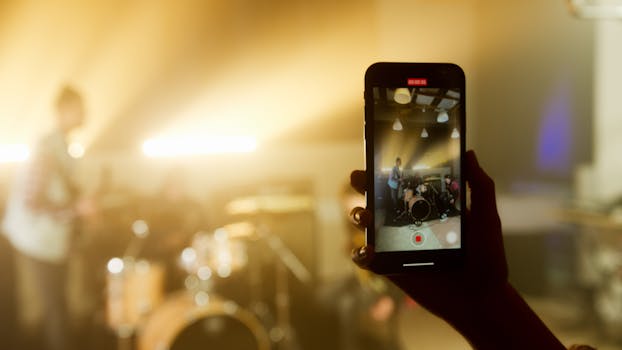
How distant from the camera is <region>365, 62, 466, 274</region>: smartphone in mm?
744

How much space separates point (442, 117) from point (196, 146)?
1973 millimetres

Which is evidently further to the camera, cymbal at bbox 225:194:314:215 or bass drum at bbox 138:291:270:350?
cymbal at bbox 225:194:314:215

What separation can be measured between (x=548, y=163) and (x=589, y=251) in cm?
47

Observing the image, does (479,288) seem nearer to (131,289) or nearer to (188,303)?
(188,303)

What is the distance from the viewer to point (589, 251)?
3037mm

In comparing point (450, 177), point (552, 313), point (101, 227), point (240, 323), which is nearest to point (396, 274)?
point (450, 177)

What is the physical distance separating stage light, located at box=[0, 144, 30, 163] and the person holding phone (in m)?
2.05

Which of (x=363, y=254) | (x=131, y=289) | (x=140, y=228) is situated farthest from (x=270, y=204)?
(x=363, y=254)

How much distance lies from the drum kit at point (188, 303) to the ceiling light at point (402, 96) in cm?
Result: 157

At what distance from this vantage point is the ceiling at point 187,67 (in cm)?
243

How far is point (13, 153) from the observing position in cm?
243

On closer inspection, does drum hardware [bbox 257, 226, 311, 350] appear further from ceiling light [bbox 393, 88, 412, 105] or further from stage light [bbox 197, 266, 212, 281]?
ceiling light [bbox 393, 88, 412, 105]

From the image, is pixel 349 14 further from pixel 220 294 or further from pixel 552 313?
pixel 552 313

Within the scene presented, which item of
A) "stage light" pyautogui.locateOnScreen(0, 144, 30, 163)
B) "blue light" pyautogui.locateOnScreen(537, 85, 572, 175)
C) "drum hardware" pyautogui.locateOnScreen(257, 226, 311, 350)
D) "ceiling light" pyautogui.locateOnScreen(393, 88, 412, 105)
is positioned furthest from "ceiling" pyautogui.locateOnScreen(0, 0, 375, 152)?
"ceiling light" pyautogui.locateOnScreen(393, 88, 412, 105)
